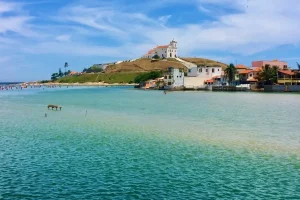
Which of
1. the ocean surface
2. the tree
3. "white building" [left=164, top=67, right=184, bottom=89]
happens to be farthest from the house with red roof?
the ocean surface

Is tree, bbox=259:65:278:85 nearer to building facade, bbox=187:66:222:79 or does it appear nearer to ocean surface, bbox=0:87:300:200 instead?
building facade, bbox=187:66:222:79

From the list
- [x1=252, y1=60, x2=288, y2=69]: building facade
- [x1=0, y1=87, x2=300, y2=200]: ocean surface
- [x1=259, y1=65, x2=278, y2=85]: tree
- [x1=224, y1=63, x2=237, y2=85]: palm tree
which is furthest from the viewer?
[x1=252, y1=60, x2=288, y2=69]: building facade

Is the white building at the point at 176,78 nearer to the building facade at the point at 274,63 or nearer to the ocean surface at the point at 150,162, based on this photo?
the building facade at the point at 274,63

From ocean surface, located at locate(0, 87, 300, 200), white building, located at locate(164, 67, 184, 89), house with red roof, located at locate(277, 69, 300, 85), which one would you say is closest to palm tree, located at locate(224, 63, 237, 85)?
house with red roof, located at locate(277, 69, 300, 85)

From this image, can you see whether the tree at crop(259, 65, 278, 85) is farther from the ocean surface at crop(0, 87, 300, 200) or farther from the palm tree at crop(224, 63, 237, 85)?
the ocean surface at crop(0, 87, 300, 200)

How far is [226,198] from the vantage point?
547 inches

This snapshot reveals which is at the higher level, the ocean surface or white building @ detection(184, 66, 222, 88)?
white building @ detection(184, 66, 222, 88)

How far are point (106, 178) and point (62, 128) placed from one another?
17560 millimetres

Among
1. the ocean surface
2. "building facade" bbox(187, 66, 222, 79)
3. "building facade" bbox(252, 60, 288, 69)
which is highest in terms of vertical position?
"building facade" bbox(252, 60, 288, 69)

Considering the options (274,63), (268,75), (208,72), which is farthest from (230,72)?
Answer: (274,63)

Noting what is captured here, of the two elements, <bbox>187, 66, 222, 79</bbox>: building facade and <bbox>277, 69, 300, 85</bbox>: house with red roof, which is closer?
<bbox>277, 69, 300, 85</bbox>: house with red roof

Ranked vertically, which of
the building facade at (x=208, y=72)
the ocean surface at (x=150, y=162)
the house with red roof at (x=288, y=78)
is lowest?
the ocean surface at (x=150, y=162)

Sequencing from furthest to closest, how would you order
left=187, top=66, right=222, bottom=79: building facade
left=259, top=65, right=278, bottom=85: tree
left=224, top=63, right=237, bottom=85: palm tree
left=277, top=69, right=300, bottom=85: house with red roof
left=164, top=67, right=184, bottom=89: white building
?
left=164, top=67, right=184, bottom=89: white building < left=187, top=66, right=222, bottom=79: building facade < left=224, top=63, right=237, bottom=85: palm tree < left=259, top=65, right=278, bottom=85: tree < left=277, top=69, right=300, bottom=85: house with red roof

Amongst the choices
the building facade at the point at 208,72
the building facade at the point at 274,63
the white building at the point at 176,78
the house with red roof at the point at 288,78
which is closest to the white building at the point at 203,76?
the building facade at the point at 208,72
